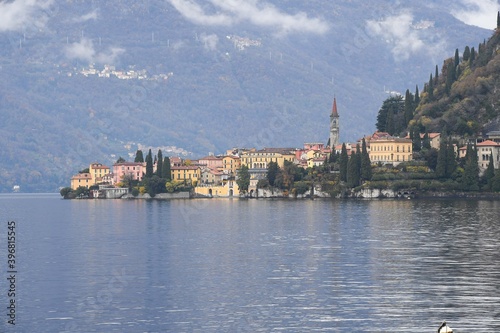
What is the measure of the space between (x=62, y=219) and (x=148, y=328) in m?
82.4

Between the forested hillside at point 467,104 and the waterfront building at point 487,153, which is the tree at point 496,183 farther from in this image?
the forested hillside at point 467,104

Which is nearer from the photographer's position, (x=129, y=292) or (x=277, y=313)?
(x=277, y=313)

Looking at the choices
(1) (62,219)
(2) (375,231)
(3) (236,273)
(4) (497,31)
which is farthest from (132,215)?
(4) (497,31)

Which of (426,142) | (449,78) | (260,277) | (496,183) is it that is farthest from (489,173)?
(260,277)

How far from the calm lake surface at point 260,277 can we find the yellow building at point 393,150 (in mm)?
71157

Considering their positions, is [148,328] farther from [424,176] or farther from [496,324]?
[424,176]

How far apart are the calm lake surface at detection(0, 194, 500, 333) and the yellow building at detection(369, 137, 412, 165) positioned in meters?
71.2

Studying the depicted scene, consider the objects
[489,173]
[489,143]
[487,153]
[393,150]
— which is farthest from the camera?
[393,150]

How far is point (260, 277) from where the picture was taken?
220ft

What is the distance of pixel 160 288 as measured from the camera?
207 ft

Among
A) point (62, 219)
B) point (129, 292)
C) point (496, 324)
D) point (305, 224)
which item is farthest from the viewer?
point (62, 219)

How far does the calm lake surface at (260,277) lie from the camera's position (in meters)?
54.1

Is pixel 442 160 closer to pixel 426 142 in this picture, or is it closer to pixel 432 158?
pixel 432 158

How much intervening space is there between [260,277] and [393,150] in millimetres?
118790
